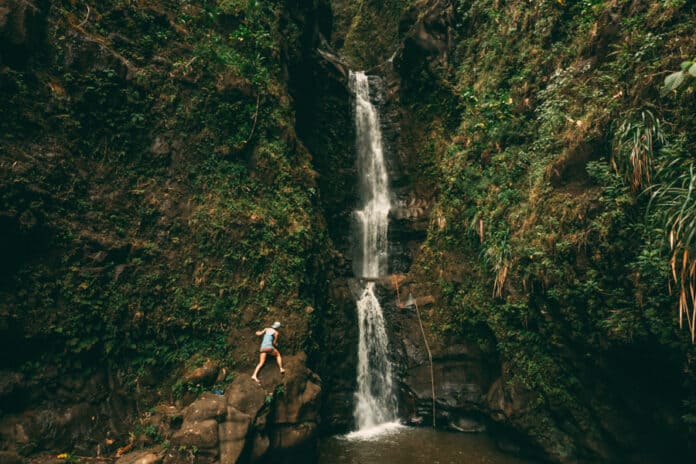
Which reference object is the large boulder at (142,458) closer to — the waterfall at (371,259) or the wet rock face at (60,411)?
the wet rock face at (60,411)

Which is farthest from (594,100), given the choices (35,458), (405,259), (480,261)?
(35,458)

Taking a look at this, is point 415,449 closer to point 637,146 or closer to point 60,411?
point 60,411

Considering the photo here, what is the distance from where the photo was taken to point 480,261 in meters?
9.81

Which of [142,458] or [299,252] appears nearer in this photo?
[142,458]

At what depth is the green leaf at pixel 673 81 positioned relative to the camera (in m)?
3.84

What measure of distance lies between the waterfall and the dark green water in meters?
1.32

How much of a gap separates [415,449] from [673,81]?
8364 mm

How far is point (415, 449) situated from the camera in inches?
329

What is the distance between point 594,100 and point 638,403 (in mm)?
5714

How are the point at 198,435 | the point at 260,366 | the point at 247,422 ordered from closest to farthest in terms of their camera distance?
the point at 198,435, the point at 247,422, the point at 260,366

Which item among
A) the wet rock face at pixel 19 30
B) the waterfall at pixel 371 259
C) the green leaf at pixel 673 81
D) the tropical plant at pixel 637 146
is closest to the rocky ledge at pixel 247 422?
the waterfall at pixel 371 259

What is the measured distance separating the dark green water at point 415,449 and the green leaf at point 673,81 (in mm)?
7657

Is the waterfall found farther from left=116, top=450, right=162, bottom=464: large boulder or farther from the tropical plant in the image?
the tropical plant

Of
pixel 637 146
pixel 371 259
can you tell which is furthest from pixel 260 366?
pixel 637 146
